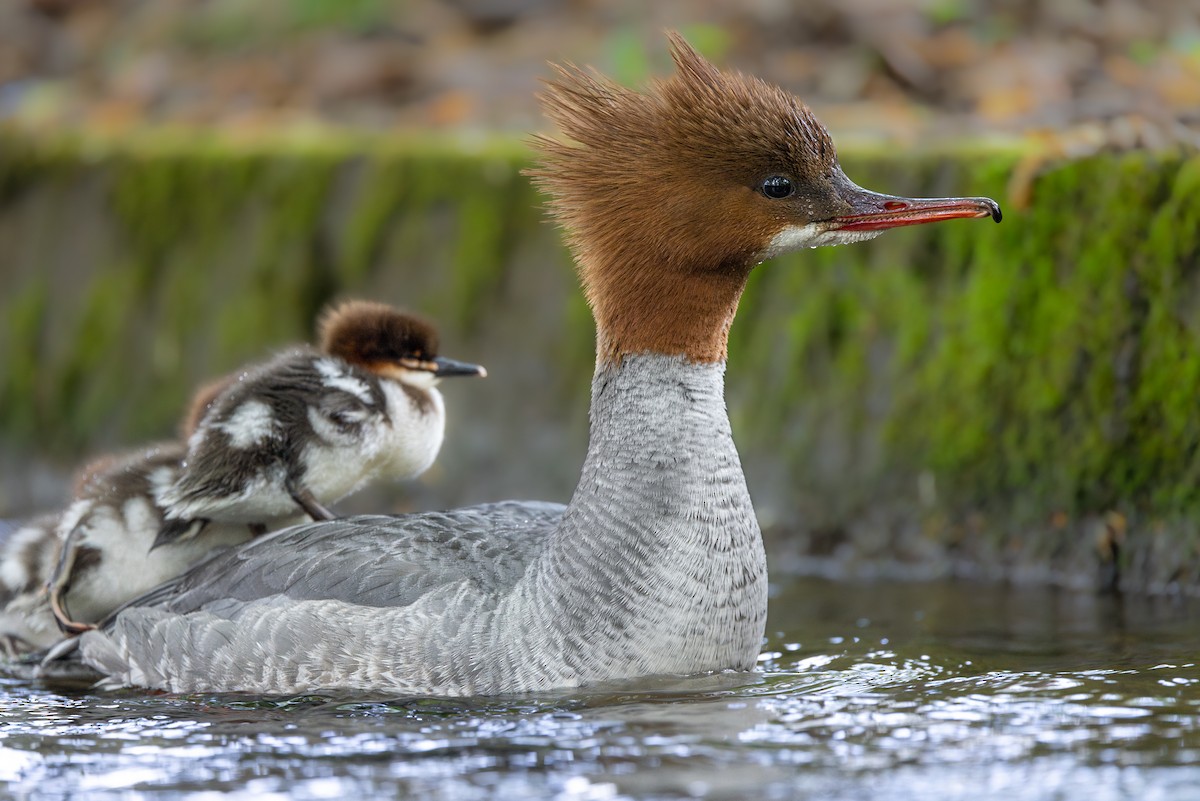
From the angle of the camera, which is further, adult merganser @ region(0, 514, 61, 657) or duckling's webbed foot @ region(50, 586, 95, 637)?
adult merganser @ region(0, 514, 61, 657)

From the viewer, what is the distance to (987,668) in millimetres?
5723

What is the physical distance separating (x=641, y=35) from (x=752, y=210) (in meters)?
6.15

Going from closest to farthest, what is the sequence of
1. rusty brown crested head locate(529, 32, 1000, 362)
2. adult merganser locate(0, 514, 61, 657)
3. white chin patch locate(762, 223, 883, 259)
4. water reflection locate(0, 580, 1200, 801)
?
water reflection locate(0, 580, 1200, 801)
rusty brown crested head locate(529, 32, 1000, 362)
white chin patch locate(762, 223, 883, 259)
adult merganser locate(0, 514, 61, 657)

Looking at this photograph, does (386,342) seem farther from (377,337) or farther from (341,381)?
(341,381)

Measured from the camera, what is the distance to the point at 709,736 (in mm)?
4812

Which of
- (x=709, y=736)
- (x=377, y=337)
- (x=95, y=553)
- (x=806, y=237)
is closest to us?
(x=709, y=736)

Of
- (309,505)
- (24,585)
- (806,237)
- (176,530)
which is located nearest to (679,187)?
(806,237)

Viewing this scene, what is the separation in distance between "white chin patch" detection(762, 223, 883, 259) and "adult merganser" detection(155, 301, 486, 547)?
1655mm

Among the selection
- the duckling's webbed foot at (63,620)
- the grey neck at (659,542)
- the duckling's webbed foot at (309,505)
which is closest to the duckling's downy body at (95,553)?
the duckling's webbed foot at (63,620)

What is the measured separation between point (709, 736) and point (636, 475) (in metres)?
1.03

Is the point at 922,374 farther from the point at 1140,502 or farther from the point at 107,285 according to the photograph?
the point at 107,285

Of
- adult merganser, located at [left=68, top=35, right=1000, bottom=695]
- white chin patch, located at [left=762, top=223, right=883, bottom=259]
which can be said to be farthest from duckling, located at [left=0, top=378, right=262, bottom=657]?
white chin patch, located at [left=762, top=223, right=883, bottom=259]

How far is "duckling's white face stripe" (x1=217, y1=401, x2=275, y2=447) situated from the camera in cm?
608

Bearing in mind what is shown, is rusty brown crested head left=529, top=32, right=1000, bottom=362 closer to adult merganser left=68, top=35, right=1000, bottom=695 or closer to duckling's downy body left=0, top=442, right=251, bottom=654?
adult merganser left=68, top=35, right=1000, bottom=695
